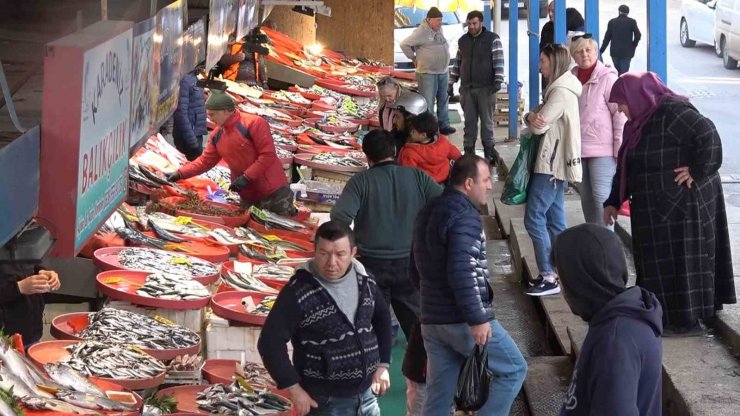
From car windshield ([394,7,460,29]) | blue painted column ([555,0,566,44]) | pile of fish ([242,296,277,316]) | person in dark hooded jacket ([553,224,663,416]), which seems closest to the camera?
person in dark hooded jacket ([553,224,663,416])

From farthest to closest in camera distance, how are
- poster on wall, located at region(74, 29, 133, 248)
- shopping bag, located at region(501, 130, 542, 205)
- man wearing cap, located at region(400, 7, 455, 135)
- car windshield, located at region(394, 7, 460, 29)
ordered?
car windshield, located at region(394, 7, 460, 29)
man wearing cap, located at region(400, 7, 455, 135)
shopping bag, located at region(501, 130, 542, 205)
poster on wall, located at region(74, 29, 133, 248)

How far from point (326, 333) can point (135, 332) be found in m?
1.54

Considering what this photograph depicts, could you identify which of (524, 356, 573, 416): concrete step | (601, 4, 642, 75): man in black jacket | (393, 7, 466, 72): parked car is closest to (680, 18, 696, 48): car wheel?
(393, 7, 466, 72): parked car

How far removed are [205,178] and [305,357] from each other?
211 inches

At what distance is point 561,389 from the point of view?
7121 mm

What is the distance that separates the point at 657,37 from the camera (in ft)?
29.4

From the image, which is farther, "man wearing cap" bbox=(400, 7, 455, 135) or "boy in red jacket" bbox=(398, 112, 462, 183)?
"man wearing cap" bbox=(400, 7, 455, 135)

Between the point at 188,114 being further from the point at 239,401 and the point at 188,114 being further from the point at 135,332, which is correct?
the point at 239,401

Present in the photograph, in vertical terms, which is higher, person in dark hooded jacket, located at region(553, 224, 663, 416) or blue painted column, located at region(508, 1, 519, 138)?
blue painted column, located at region(508, 1, 519, 138)

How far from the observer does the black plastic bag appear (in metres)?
5.86

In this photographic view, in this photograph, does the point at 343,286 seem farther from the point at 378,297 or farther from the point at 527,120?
the point at 527,120

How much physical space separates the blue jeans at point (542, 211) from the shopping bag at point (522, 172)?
0.23 feet

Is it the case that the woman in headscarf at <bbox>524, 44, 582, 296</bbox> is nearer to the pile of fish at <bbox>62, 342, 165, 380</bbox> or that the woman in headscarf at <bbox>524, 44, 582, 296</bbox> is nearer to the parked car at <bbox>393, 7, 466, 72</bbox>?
the pile of fish at <bbox>62, 342, 165, 380</bbox>

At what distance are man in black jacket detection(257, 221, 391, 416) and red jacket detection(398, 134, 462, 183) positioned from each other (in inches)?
135
